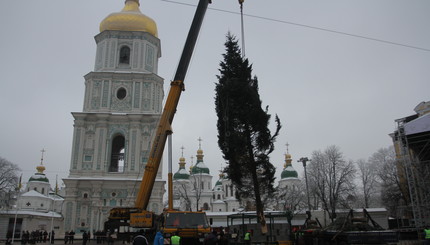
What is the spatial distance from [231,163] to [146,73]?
18.9 meters

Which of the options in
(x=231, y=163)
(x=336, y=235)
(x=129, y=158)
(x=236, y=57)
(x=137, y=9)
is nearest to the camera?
(x=336, y=235)

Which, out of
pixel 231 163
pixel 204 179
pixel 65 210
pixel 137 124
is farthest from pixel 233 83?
pixel 204 179

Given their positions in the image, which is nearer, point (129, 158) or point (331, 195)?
point (129, 158)

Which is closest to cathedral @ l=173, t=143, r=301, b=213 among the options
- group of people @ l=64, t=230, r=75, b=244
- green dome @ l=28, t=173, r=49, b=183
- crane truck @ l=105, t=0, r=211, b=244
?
green dome @ l=28, t=173, r=49, b=183

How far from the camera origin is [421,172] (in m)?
22.0

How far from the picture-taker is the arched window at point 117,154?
3578cm

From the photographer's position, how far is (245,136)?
65.0 ft

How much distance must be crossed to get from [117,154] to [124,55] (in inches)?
390

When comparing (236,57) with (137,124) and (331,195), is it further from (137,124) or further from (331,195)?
(331,195)

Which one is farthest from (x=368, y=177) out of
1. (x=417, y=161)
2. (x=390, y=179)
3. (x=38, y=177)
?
(x=38, y=177)

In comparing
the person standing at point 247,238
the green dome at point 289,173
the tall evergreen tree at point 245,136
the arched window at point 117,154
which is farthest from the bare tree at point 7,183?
the green dome at point 289,173

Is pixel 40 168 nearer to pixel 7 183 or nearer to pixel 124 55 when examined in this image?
pixel 7 183

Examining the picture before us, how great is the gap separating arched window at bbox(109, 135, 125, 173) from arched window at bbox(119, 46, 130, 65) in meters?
7.50

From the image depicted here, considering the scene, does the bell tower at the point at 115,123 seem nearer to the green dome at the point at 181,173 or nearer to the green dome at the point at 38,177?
the green dome at the point at 181,173
